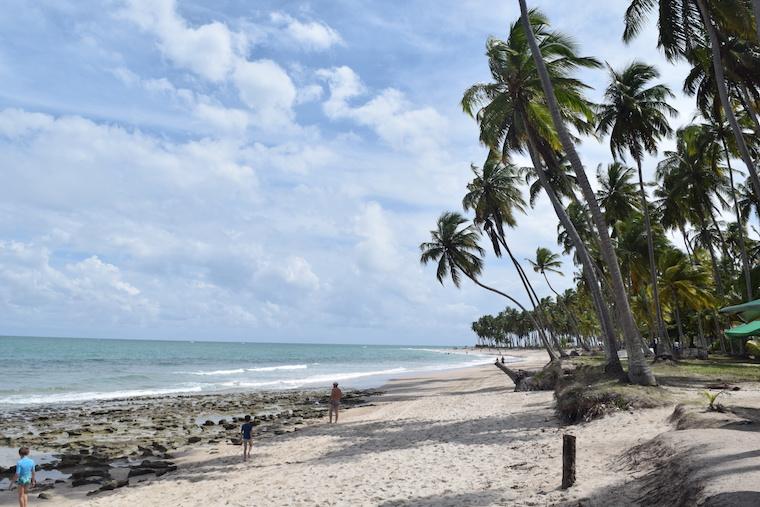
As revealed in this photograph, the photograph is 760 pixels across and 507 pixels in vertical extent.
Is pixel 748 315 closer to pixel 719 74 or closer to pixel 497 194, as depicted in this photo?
pixel 719 74

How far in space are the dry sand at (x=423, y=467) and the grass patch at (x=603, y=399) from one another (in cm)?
44

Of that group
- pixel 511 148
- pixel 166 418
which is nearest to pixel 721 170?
pixel 511 148

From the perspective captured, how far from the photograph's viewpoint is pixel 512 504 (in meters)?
7.04

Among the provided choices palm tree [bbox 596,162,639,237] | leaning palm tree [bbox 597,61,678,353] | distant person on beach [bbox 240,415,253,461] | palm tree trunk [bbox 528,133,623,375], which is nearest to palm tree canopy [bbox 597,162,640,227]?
palm tree [bbox 596,162,639,237]

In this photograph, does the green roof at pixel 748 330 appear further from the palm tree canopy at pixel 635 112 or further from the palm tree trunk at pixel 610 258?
the palm tree canopy at pixel 635 112

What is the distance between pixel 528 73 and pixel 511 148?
3577mm

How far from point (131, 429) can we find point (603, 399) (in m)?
15.7

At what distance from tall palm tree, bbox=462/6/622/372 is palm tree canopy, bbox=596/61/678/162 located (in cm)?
568

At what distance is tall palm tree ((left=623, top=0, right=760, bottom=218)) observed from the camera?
13570 mm

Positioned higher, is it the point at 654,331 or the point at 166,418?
the point at 654,331

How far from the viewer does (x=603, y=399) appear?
40.0 feet

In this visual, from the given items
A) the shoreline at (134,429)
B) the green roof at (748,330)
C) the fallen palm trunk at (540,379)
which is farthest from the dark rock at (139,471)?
the fallen palm trunk at (540,379)

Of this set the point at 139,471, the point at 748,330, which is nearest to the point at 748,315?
the point at 748,330

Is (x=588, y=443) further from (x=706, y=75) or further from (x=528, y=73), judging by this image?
(x=706, y=75)
